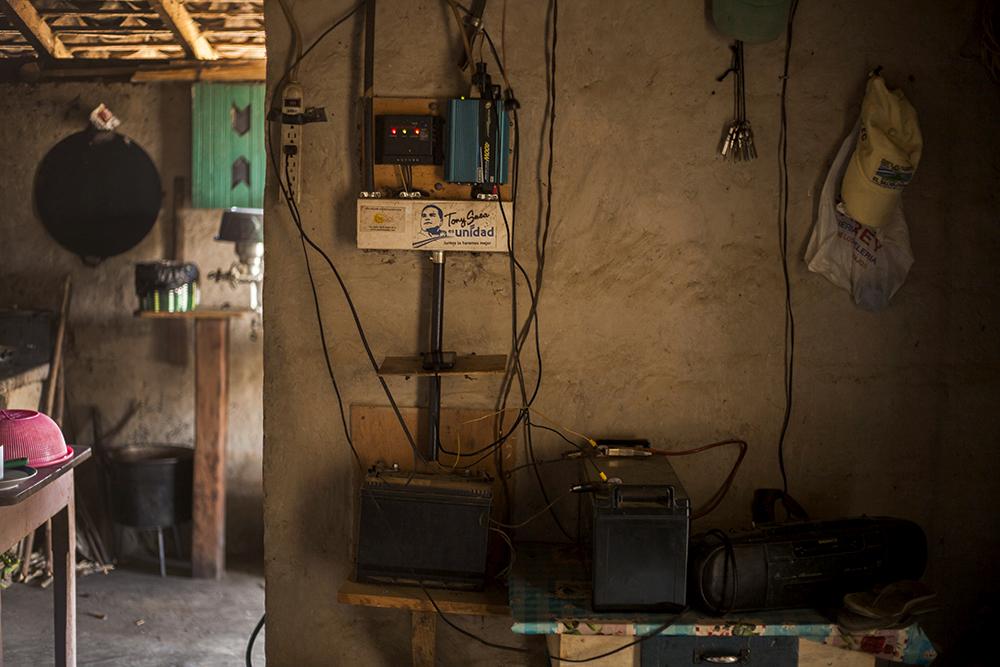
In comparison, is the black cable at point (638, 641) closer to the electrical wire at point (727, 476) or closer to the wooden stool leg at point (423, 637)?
the wooden stool leg at point (423, 637)

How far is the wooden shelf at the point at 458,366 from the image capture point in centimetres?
279

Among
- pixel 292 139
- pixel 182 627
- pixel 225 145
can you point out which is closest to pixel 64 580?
pixel 182 627

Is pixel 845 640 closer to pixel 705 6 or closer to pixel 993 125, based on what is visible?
pixel 993 125

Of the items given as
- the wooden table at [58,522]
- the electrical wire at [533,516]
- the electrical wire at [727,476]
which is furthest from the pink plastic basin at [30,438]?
the electrical wire at [727,476]

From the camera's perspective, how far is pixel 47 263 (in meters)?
5.00

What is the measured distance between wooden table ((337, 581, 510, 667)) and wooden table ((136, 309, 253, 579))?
7.18 feet

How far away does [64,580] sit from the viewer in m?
3.32

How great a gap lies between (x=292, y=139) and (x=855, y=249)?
1.77 meters

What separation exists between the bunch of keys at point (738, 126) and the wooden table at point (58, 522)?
7.69 feet

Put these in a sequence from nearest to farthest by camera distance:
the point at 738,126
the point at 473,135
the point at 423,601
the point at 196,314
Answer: the point at 423,601
the point at 473,135
the point at 738,126
the point at 196,314

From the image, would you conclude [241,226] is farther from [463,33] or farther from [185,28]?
[463,33]

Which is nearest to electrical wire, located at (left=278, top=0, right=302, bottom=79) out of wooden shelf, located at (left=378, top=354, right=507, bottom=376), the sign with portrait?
the sign with portrait

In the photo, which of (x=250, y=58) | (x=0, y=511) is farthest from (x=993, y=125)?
(x=250, y=58)

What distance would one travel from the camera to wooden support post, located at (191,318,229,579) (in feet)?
15.4
